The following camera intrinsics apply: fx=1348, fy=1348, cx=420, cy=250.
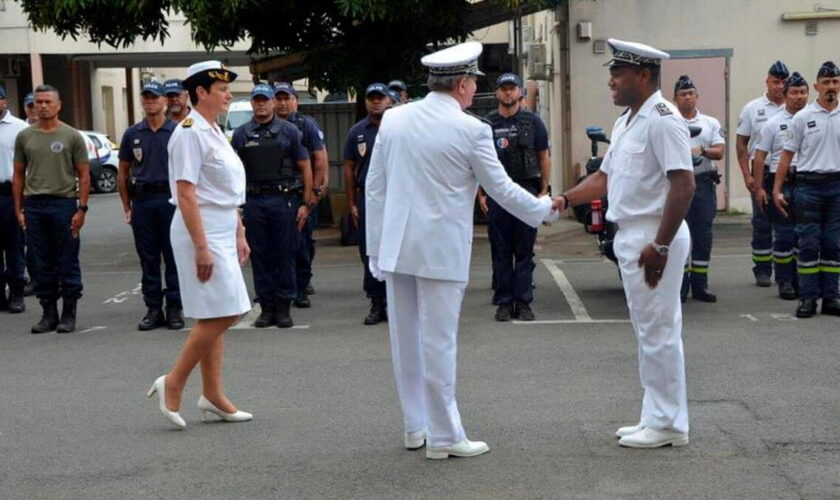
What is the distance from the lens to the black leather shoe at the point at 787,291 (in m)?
11.9

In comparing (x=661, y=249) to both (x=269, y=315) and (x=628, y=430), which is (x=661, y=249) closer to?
Result: (x=628, y=430)

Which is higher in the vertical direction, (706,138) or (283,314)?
(706,138)

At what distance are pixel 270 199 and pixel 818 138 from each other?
4.49 m

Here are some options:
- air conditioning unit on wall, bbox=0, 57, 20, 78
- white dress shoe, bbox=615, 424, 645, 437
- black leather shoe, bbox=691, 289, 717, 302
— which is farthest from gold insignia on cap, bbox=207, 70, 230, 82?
air conditioning unit on wall, bbox=0, 57, 20, 78

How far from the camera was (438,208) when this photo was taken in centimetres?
642

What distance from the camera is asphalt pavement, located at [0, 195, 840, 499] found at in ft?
20.2

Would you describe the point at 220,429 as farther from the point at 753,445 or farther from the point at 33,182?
the point at 33,182

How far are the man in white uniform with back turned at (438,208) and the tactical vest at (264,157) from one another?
185 inches

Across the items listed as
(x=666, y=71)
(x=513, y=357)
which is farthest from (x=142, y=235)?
(x=666, y=71)

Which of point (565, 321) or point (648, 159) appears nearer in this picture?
point (648, 159)

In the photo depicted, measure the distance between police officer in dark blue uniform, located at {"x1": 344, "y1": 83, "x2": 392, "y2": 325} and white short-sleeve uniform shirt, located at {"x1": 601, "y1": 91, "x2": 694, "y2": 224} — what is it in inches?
192

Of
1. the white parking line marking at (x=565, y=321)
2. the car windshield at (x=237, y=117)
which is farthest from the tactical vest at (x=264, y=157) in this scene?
the car windshield at (x=237, y=117)

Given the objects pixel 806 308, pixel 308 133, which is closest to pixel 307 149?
pixel 308 133

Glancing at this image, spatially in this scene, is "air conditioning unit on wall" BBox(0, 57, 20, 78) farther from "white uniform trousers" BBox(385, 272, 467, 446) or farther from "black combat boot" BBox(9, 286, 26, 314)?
"white uniform trousers" BBox(385, 272, 467, 446)
